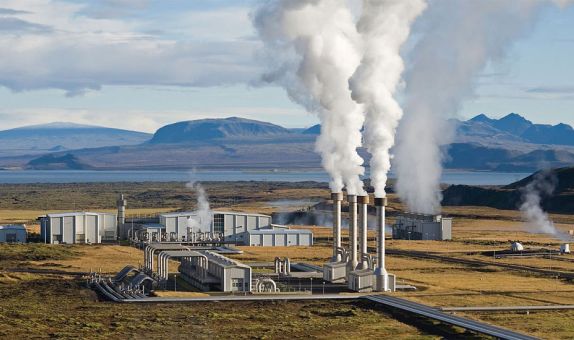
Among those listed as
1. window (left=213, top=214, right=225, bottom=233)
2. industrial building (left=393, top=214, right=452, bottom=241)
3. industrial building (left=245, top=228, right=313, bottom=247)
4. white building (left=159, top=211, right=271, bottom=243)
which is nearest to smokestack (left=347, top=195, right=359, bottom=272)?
industrial building (left=245, top=228, right=313, bottom=247)

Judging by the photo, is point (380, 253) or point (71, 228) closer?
point (380, 253)

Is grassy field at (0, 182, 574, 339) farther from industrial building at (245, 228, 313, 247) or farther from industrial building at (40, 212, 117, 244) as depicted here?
industrial building at (245, 228, 313, 247)

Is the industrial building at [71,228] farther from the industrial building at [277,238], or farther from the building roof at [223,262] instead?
the building roof at [223,262]

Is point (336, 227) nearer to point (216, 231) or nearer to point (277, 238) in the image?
point (277, 238)

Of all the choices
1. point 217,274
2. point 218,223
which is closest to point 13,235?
point 218,223

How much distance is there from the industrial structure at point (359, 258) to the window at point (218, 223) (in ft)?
140

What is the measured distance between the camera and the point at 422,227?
150 meters

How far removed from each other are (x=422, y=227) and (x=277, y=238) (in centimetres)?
2489

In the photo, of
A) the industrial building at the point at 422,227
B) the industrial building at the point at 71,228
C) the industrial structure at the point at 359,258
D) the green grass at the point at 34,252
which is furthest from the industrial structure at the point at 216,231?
the industrial structure at the point at 359,258

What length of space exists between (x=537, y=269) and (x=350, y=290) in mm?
25456

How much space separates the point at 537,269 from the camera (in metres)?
104

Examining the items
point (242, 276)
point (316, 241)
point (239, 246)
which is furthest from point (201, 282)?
point (316, 241)

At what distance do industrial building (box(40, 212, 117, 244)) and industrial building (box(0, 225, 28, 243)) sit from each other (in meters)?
2.44

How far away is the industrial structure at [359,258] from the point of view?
84.4 meters
